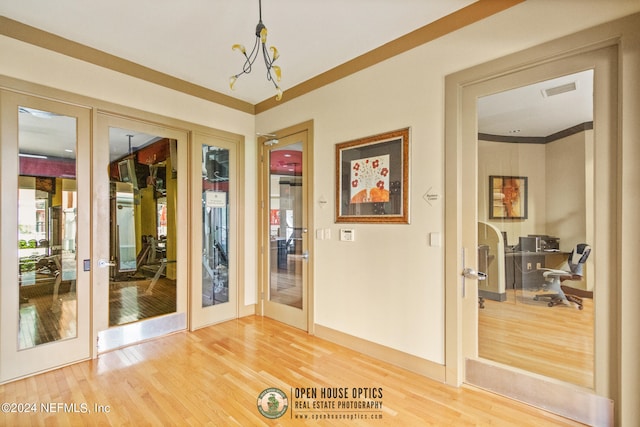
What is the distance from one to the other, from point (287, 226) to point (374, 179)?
59.3 inches

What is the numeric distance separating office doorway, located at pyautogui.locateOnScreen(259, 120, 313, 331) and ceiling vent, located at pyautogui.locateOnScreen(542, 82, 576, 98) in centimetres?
229

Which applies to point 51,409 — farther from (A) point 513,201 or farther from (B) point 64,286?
(A) point 513,201

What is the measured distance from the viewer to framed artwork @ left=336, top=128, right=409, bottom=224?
8.97ft

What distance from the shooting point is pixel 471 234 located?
2398mm

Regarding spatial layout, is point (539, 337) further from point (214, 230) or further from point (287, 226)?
point (214, 230)

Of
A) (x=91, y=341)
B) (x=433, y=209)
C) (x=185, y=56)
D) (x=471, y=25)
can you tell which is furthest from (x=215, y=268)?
(x=471, y=25)

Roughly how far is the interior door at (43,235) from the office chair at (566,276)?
13.6ft

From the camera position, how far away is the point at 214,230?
12.9 feet

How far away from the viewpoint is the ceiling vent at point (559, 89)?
79.9 inches

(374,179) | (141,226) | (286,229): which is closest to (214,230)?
(141,226)

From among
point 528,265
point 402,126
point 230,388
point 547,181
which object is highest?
point 402,126

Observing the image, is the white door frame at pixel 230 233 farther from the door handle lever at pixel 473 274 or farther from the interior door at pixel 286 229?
the door handle lever at pixel 473 274

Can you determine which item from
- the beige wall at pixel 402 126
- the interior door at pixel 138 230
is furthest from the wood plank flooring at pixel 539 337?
the interior door at pixel 138 230

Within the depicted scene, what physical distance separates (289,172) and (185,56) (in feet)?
5.69
